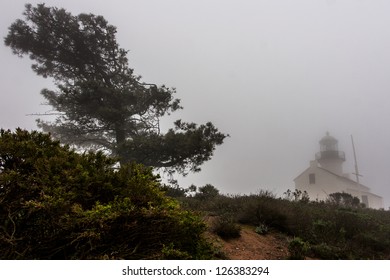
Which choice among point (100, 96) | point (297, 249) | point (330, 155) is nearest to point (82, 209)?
point (297, 249)

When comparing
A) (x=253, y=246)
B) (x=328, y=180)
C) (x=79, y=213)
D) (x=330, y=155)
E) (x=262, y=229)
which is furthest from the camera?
(x=330, y=155)

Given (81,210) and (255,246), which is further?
(255,246)

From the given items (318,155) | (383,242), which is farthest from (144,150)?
(318,155)

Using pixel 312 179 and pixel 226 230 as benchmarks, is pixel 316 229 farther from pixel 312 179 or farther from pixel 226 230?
pixel 312 179

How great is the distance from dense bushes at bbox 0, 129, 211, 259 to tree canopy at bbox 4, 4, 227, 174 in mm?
11041

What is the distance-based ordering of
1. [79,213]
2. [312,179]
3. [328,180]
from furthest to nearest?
1. [312,179]
2. [328,180]
3. [79,213]

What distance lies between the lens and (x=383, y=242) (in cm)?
818

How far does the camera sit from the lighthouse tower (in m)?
42.0

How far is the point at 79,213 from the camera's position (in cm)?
341

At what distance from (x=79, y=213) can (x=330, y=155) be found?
43.3 meters

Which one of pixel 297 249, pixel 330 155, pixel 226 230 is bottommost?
pixel 297 249

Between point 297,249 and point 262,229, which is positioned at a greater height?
point 262,229

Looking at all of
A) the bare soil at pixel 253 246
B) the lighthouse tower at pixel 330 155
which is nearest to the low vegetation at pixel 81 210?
the bare soil at pixel 253 246
